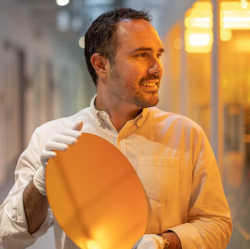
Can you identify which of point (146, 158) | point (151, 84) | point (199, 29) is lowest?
point (146, 158)

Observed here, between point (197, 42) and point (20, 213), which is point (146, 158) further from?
point (197, 42)

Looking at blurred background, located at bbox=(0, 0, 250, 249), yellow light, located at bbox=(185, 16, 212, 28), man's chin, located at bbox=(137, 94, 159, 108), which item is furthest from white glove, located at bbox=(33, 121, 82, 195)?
yellow light, located at bbox=(185, 16, 212, 28)

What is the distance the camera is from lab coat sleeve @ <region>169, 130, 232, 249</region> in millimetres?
1121

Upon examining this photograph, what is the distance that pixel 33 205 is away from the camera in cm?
110

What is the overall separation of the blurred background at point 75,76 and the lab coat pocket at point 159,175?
97 cm

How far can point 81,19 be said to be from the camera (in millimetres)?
2266

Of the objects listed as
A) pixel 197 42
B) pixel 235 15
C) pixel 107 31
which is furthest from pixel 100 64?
pixel 197 42

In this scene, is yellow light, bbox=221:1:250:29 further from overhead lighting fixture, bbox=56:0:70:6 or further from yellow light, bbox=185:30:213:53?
overhead lighting fixture, bbox=56:0:70:6

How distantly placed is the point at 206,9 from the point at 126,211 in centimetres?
166

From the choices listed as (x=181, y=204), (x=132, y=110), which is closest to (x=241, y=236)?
(x=181, y=204)

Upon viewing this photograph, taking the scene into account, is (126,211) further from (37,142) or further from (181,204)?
(37,142)

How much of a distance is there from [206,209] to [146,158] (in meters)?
0.24

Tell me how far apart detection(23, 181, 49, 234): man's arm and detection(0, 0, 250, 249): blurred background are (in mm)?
877

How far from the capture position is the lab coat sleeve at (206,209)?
1.12 metres
